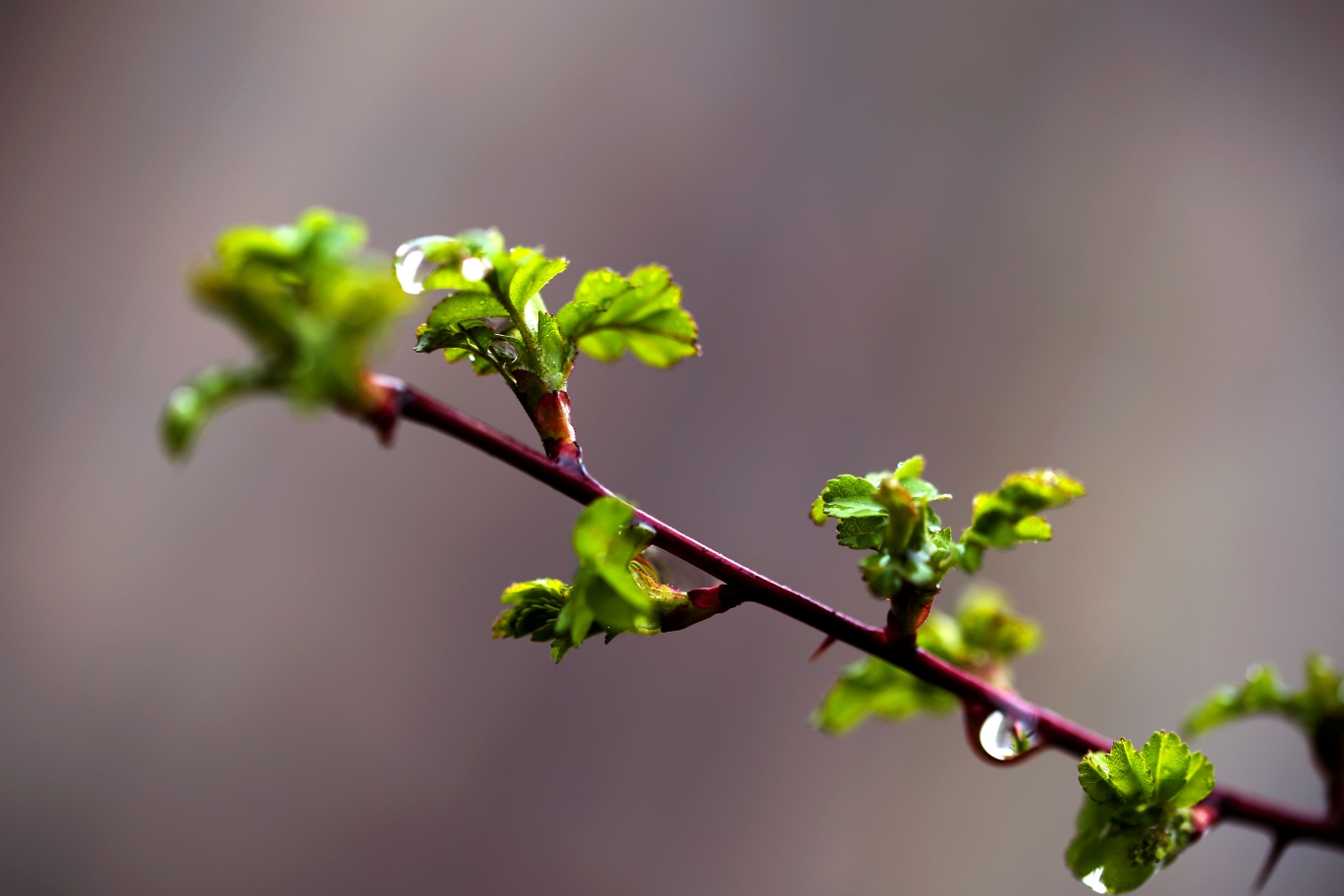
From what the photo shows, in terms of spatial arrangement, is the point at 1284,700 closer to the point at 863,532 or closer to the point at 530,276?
the point at 863,532

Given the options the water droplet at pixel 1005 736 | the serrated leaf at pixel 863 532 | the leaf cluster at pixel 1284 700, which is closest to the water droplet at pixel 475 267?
the serrated leaf at pixel 863 532

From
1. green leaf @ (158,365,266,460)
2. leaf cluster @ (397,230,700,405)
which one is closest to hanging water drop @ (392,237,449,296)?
leaf cluster @ (397,230,700,405)

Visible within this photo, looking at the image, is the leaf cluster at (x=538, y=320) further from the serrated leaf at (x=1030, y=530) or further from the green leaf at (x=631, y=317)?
the serrated leaf at (x=1030, y=530)

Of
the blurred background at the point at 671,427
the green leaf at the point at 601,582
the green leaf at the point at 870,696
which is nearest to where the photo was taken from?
the green leaf at the point at 601,582

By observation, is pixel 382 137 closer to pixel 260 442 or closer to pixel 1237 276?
Result: pixel 260 442

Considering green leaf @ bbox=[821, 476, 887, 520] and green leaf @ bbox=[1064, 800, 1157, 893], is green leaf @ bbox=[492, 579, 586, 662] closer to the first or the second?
green leaf @ bbox=[821, 476, 887, 520]

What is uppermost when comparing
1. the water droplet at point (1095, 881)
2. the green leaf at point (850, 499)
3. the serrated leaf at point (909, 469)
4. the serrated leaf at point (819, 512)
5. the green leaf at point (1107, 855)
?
the serrated leaf at point (909, 469)
